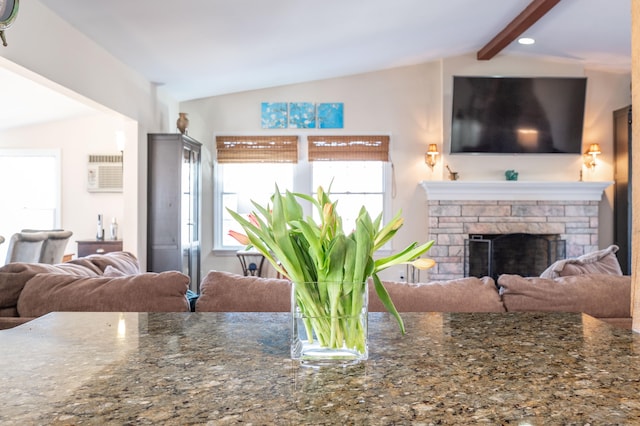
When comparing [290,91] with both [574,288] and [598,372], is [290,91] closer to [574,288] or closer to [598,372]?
[574,288]

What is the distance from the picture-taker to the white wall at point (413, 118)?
6.76 meters

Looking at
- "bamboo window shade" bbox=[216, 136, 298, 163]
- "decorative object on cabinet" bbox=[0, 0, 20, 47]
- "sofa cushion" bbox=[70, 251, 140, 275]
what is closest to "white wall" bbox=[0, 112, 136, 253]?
"bamboo window shade" bbox=[216, 136, 298, 163]

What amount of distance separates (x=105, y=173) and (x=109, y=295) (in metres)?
4.89

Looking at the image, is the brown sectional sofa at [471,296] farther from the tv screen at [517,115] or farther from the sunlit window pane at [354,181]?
the sunlit window pane at [354,181]

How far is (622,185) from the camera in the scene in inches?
259

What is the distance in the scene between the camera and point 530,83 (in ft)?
21.8

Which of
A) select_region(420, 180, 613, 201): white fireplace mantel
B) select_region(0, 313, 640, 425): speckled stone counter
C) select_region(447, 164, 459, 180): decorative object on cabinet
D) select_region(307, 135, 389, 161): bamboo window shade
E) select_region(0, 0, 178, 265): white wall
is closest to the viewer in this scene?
select_region(0, 313, 640, 425): speckled stone counter

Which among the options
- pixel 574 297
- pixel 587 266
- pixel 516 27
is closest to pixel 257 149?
pixel 516 27

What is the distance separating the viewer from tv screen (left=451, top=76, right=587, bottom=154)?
6.62m

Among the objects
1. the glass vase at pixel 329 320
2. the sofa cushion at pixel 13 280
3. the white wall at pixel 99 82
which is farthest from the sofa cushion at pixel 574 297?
the white wall at pixel 99 82

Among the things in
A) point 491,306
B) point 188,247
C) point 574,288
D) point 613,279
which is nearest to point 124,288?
point 491,306

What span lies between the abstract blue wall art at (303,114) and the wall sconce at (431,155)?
142 centimetres

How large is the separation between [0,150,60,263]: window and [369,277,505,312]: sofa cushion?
18.7 ft

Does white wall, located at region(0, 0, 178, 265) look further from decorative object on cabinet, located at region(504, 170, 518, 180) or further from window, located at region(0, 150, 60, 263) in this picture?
decorative object on cabinet, located at region(504, 170, 518, 180)
